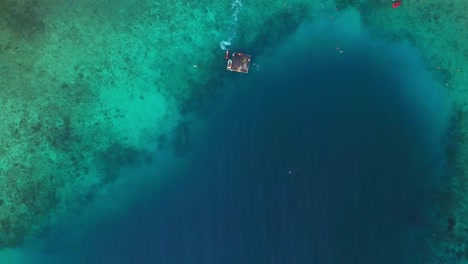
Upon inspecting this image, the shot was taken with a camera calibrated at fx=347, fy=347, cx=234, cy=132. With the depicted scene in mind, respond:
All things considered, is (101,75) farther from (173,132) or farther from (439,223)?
(439,223)

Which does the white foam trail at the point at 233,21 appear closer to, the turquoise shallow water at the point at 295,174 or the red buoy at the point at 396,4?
the turquoise shallow water at the point at 295,174


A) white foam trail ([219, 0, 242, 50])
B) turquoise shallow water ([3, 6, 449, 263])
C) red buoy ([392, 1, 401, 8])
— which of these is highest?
red buoy ([392, 1, 401, 8])

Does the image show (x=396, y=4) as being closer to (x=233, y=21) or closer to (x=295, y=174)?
(x=233, y=21)

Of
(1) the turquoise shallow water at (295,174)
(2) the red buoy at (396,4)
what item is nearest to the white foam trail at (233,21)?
(1) the turquoise shallow water at (295,174)

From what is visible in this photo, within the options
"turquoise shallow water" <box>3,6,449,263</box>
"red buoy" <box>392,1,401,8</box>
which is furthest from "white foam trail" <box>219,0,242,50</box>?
"red buoy" <box>392,1,401,8</box>

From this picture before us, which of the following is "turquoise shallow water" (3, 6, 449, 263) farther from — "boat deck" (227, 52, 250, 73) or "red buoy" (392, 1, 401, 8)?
"red buoy" (392, 1, 401, 8)

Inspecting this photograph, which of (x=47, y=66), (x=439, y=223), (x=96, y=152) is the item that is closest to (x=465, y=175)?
(x=439, y=223)

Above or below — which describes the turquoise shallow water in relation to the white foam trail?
below

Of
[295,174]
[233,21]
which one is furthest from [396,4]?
[295,174]

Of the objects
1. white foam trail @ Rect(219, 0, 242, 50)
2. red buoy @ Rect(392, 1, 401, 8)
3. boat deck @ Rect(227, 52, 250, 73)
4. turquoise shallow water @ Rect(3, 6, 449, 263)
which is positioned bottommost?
turquoise shallow water @ Rect(3, 6, 449, 263)
